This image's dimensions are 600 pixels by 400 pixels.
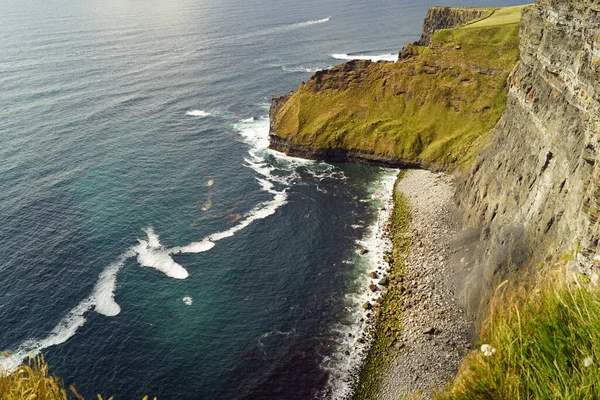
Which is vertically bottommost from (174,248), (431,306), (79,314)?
(431,306)

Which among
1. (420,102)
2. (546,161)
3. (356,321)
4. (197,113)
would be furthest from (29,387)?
(197,113)

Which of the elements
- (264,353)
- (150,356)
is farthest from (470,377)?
(150,356)

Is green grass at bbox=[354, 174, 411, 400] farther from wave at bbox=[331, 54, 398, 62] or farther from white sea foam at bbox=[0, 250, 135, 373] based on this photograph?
wave at bbox=[331, 54, 398, 62]

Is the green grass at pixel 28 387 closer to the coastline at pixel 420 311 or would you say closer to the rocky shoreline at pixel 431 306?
the coastline at pixel 420 311

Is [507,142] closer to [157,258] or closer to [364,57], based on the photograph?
[157,258]

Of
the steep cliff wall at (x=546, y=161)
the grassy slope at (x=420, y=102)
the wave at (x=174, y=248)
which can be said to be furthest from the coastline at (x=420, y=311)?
the wave at (x=174, y=248)

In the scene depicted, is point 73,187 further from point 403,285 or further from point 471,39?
point 471,39
